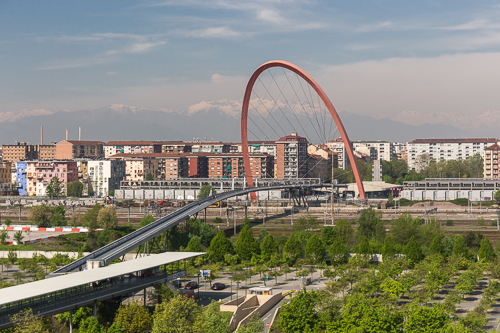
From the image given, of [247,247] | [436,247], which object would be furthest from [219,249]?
[436,247]


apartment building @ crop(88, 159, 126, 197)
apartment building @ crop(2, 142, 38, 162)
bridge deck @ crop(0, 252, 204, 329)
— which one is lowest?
bridge deck @ crop(0, 252, 204, 329)

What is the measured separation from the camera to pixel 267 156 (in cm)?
9831

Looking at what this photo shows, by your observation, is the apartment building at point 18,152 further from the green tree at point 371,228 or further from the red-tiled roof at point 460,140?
the green tree at point 371,228

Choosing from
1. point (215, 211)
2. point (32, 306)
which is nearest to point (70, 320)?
point (32, 306)

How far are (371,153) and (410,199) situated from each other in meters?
72.8

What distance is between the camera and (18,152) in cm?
12975

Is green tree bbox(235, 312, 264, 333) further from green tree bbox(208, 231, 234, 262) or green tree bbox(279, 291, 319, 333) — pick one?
green tree bbox(208, 231, 234, 262)

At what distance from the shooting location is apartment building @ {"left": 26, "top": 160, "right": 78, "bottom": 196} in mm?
94188

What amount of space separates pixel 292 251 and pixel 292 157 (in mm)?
64086

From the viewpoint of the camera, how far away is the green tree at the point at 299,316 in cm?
2188

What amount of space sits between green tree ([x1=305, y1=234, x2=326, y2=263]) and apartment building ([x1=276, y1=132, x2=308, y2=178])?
62.5 meters

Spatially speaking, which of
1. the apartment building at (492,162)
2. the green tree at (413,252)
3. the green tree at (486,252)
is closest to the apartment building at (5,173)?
the apartment building at (492,162)

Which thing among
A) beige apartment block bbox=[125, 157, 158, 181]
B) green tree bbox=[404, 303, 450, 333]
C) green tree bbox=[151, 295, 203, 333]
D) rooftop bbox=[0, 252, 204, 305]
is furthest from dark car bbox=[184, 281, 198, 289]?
beige apartment block bbox=[125, 157, 158, 181]

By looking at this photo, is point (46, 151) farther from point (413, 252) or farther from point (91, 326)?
point (91, 326)
